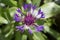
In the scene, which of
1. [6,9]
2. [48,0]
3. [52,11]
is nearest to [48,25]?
[52,11]

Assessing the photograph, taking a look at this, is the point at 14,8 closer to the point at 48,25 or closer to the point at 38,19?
the point at 38,19

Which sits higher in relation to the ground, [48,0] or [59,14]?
[48,0]

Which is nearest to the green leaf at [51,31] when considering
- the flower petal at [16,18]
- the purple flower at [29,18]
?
the purple flower at [29,18]

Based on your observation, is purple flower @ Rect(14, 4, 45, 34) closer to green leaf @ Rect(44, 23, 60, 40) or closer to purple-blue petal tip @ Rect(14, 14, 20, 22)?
purple-blue petal tip @ Rect(14, 14, 20, 22)

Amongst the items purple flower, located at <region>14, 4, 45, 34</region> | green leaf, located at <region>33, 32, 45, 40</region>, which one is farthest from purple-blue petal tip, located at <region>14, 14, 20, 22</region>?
green leaf, located at <region>33, 32, 45, 40</region>

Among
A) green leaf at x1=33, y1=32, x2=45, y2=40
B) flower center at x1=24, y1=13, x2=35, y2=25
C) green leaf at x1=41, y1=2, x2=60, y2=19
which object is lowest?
green leaf at x1=33, y1=32, x2=45, y2=40

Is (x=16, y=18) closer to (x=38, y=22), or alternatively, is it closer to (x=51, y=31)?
(x=38, y=22)

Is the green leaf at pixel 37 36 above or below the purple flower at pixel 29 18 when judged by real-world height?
below

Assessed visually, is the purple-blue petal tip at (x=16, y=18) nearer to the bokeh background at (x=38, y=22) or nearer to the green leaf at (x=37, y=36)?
the bokeh background at (x=38, y=22)
